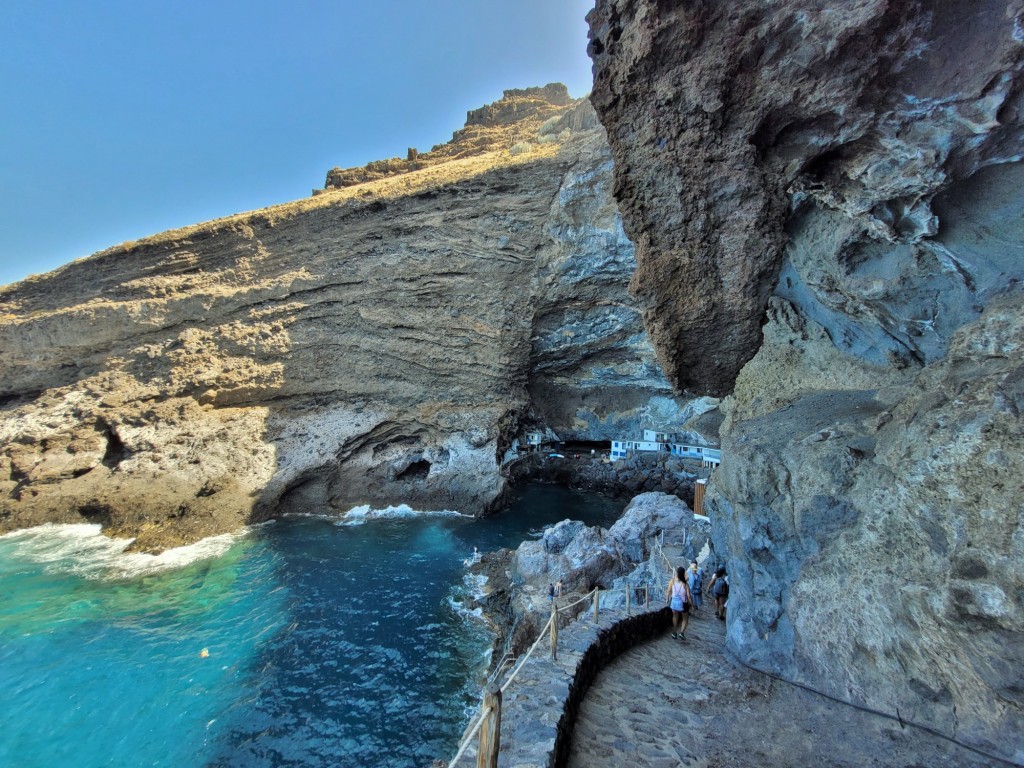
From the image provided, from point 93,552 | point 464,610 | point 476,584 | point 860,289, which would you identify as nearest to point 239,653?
point 464,610

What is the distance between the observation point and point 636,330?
2819cm

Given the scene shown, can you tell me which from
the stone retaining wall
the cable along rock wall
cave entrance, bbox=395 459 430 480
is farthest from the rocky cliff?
the cable along rock wall

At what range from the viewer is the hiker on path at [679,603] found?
330 inches

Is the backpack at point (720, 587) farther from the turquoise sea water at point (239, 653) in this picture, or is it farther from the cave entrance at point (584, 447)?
the cave entrance at point (584, 447)

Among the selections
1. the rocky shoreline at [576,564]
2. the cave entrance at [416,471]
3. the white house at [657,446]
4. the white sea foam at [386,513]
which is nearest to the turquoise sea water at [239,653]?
the rocky shoreline at [576,564]

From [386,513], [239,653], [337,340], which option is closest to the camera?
[239,653]

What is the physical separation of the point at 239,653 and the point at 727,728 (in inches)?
506

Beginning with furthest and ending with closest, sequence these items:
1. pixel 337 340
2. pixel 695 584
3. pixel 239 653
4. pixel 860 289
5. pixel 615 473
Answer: pixel 615 473 < pixel 337 340 < pixel 239 653 < pixel 695 584 < pixel 860 289

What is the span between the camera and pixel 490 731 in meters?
3.63

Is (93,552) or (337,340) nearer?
(93,552)

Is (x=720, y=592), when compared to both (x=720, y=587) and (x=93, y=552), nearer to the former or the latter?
(x=720, y=587)

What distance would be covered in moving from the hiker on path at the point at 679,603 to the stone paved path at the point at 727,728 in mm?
1246

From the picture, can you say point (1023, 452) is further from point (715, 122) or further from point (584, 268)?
point (584, 268)

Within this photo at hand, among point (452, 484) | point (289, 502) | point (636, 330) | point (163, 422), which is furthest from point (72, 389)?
point (636, 330)
